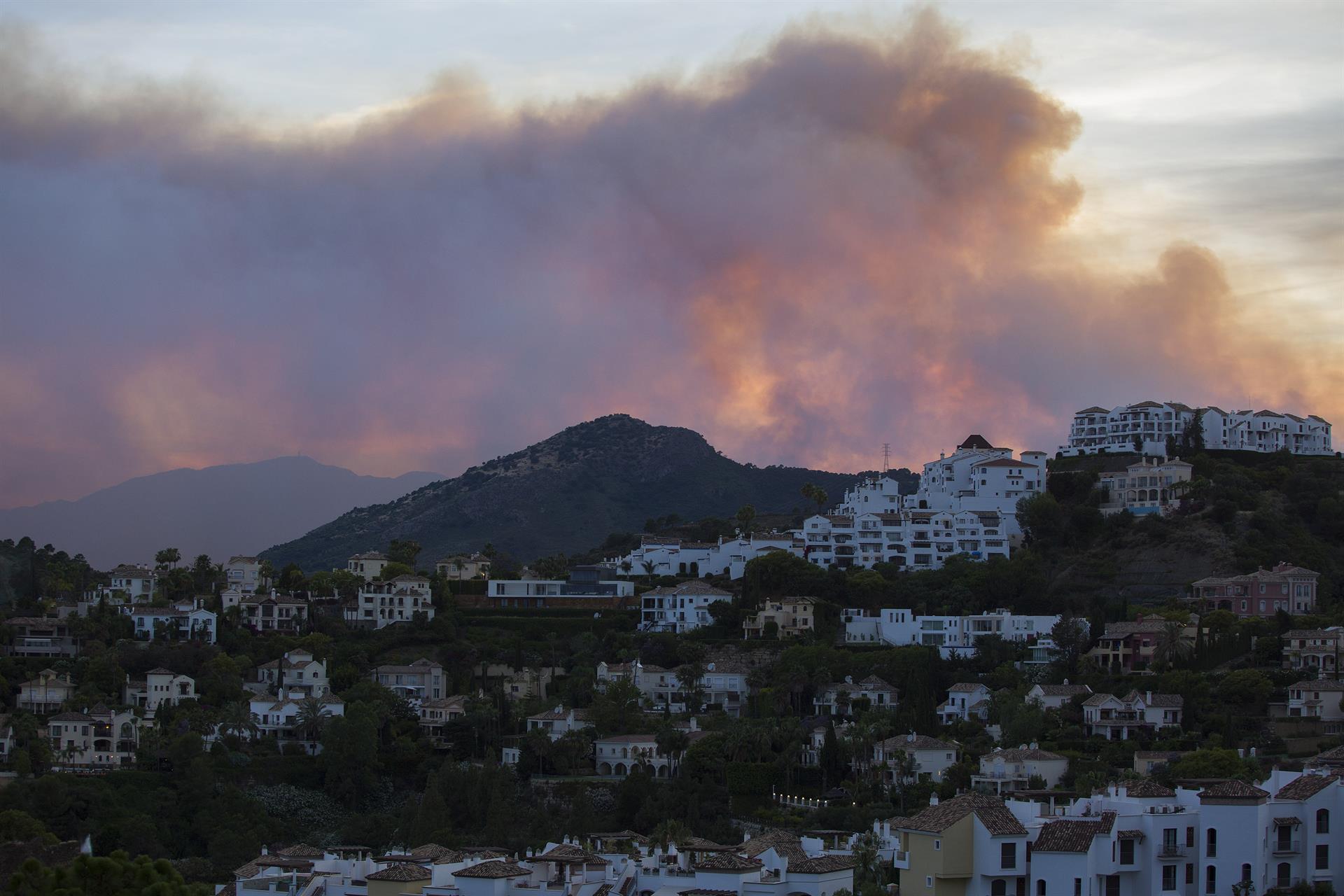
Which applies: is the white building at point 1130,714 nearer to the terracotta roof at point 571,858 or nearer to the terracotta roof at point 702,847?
the terracotta roof at point 702,847

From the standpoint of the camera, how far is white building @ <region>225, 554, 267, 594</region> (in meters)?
91.9

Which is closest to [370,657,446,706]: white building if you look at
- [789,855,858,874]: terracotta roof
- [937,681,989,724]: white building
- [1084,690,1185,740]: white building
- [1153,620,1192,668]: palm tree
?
[937,681,989,724]: white building

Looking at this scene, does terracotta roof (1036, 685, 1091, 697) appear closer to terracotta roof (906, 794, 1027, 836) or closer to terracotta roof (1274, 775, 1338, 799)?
terracotta roof (1274, 775, 1338, 799)

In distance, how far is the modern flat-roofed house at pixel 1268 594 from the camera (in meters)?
73.4

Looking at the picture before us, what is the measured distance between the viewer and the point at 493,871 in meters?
41.0

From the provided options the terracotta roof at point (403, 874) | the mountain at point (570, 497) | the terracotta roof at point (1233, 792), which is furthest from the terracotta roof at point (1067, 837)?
the mountain at point (570, 497)

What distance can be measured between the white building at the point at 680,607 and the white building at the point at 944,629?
6.62 m

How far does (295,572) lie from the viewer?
90.9m

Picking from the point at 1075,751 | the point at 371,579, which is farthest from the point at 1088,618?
the point at 371,579

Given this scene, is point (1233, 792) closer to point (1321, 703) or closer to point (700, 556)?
point (1321, 703)

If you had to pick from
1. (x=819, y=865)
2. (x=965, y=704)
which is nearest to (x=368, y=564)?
(x=965, y=704)

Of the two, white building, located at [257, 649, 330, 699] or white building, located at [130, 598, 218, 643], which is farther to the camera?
white building, located at [130, 598, 218, 643]

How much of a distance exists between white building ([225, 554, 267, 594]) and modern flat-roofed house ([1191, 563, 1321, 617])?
45096mm

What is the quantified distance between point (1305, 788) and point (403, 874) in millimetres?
19513
